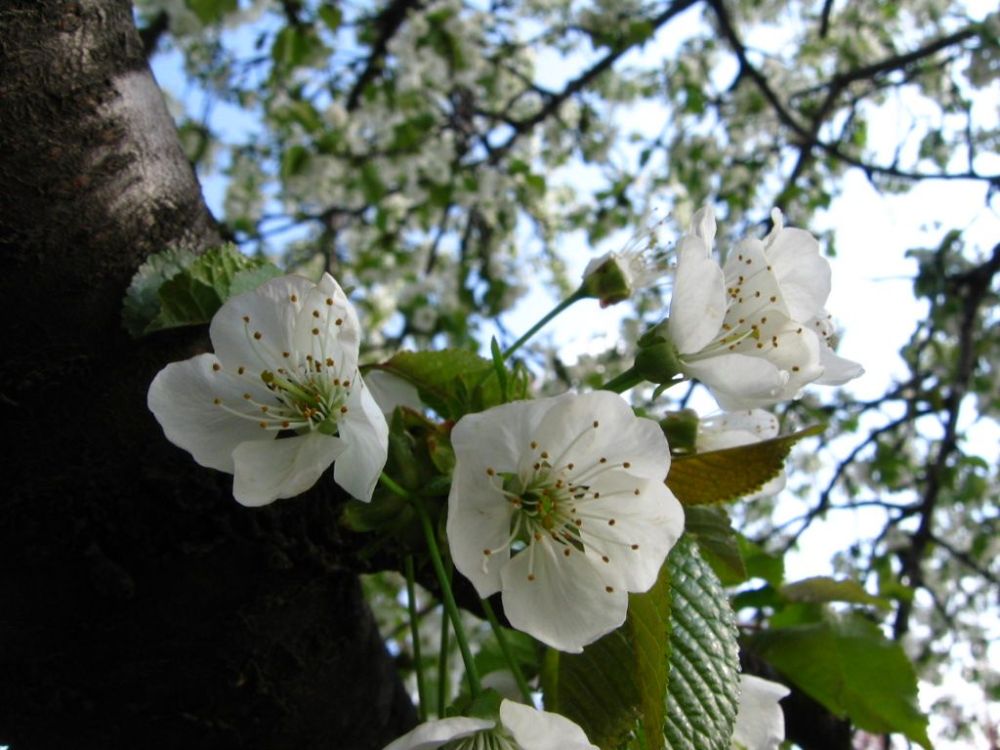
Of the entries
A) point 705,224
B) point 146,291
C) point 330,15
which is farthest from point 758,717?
point 330,15

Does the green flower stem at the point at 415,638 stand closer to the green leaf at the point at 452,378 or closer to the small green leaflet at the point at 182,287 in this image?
the green leaf at the point at 452,378

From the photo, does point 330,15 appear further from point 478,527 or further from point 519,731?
point 519,731

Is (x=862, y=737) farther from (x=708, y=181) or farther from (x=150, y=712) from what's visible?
(x=708, y=181)

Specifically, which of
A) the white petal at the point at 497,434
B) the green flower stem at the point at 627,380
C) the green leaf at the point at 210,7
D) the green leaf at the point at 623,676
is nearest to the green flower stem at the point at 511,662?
the green leaf at the point at 623,676

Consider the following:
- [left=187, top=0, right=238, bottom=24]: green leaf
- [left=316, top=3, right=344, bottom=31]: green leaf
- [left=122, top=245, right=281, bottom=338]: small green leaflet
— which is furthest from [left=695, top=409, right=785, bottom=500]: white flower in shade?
[left=316, top=3, right=344, bottom=31]: green leaf

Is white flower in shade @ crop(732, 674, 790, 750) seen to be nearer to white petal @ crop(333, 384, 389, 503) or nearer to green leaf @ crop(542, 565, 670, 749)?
green leaf @ crop(542, 565, 670, 749)
